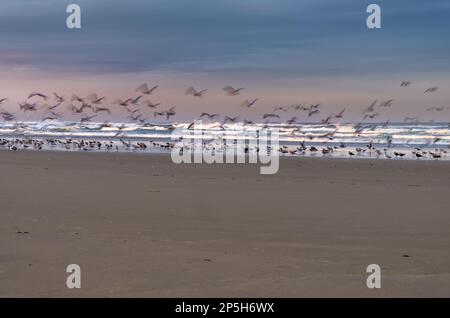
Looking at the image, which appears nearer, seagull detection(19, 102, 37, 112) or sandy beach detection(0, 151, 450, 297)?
sandy beach detection(0, 151, 450, 297)

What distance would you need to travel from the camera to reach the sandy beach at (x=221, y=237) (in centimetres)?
586

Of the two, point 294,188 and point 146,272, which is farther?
point 294,188

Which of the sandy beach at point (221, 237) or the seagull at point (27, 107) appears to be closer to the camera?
the sandy beach at point (221, 237)

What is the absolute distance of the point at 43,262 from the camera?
22.0ft

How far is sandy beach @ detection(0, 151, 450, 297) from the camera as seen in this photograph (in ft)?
19.2

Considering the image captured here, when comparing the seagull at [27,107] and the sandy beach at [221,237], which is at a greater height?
the seagull at [27,107]

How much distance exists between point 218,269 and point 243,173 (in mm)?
12937

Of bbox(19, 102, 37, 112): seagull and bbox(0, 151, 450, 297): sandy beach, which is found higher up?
bbox(19, 102, 37, 112): seagull

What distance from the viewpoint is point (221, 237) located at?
27.8 feet

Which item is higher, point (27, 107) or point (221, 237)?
point (27, 107)

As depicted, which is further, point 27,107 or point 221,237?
point 27,107
